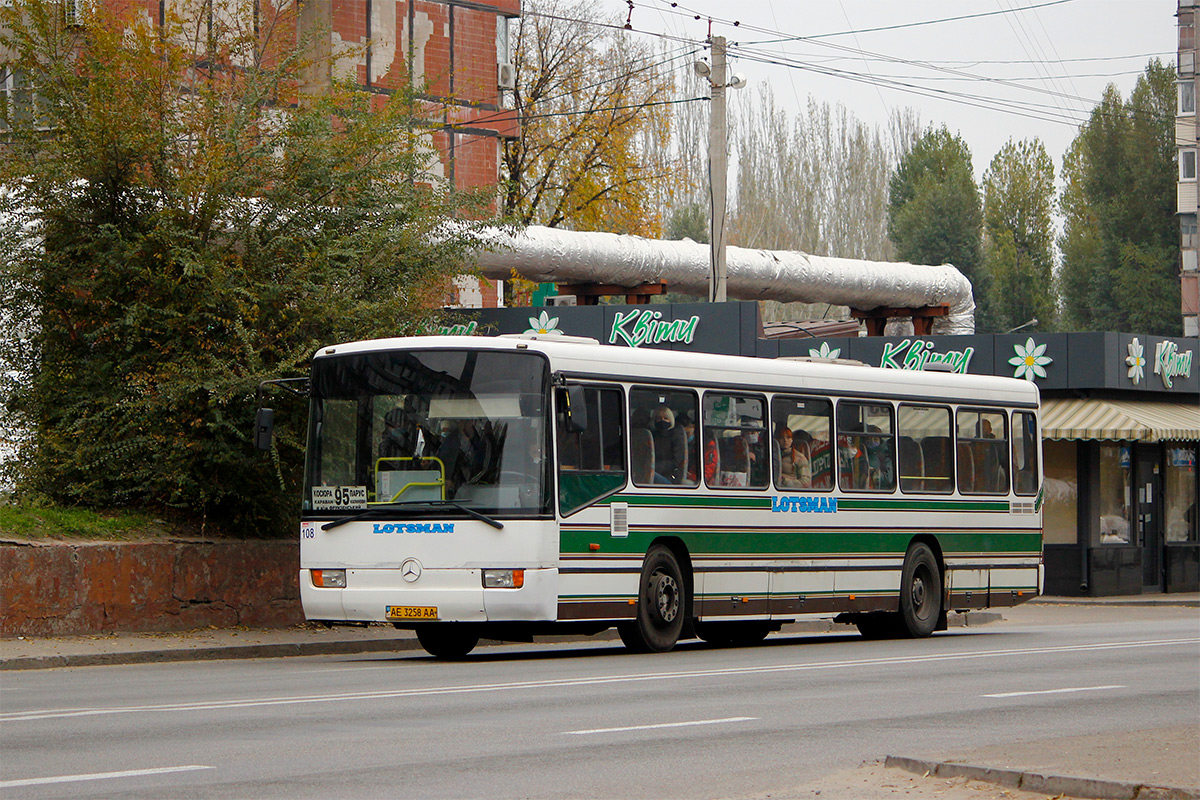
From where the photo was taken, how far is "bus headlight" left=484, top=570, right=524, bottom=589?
54.2ft

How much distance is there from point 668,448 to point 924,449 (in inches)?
183

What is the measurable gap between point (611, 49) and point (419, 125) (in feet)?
127

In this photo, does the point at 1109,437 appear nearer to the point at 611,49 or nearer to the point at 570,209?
the point at 570,209

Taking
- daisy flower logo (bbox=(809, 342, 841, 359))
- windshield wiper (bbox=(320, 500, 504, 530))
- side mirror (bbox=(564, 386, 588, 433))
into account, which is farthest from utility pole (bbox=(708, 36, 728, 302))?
windshield wiper (bbox=(320, 500, 504, 530))

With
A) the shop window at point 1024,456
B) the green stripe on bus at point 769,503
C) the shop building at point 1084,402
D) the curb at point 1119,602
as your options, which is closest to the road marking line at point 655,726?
the green stripe on bus at point 769,503

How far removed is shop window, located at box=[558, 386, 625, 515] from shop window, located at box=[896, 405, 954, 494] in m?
4.93

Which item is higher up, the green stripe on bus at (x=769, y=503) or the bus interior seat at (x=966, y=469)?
the bus interior seat at (x=966, y=469)

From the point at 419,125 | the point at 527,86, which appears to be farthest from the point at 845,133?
A: the point at 419,125

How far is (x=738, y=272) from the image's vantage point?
3794 cm

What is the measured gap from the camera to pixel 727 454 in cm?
1914

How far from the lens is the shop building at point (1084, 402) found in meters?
32.2

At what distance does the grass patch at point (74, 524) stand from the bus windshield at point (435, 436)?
10.7 ft

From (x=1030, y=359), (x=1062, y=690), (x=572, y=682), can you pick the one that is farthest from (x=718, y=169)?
(x=1062, y=690)

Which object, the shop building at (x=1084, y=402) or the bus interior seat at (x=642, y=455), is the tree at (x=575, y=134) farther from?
the bus interior seat at (x=642, y=455)
